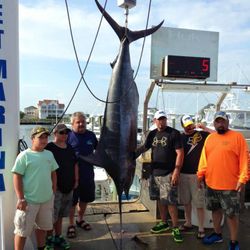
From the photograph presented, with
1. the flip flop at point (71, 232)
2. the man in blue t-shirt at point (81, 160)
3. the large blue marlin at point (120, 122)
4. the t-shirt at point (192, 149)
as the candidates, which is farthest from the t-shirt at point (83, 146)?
the t-shirt at point (192, 149)

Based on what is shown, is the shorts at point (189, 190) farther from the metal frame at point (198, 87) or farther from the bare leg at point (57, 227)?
the metal frame at point (198, 87)

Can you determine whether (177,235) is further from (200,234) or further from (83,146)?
(83,146)

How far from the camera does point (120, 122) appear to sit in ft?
9.94

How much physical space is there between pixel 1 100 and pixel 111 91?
98 centimetres

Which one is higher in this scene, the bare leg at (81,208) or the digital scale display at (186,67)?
the digital scale display at (186,67)

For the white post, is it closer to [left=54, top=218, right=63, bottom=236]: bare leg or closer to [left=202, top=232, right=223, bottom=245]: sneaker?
[left=54, top=218, right=63, bottom=236]: bare leg

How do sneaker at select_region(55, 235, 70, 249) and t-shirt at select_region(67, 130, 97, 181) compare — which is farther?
t-shirt at select_region(67, 130, 97, 181)

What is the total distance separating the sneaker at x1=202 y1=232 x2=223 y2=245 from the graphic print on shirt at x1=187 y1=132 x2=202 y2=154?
92 centimetres

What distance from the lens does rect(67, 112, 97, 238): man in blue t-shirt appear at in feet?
12.8

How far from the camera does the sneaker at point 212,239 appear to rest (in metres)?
3.71

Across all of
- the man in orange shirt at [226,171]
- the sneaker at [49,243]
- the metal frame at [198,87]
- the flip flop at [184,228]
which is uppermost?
the metal frame at [198,87]

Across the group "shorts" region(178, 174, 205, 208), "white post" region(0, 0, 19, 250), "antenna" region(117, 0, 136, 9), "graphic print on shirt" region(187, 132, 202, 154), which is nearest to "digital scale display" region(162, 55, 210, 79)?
"graphic print on shirt" region(187, 132, 202, 154)

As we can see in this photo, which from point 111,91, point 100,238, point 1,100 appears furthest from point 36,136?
point 100,238

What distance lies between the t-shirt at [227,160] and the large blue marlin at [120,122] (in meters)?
0.90
